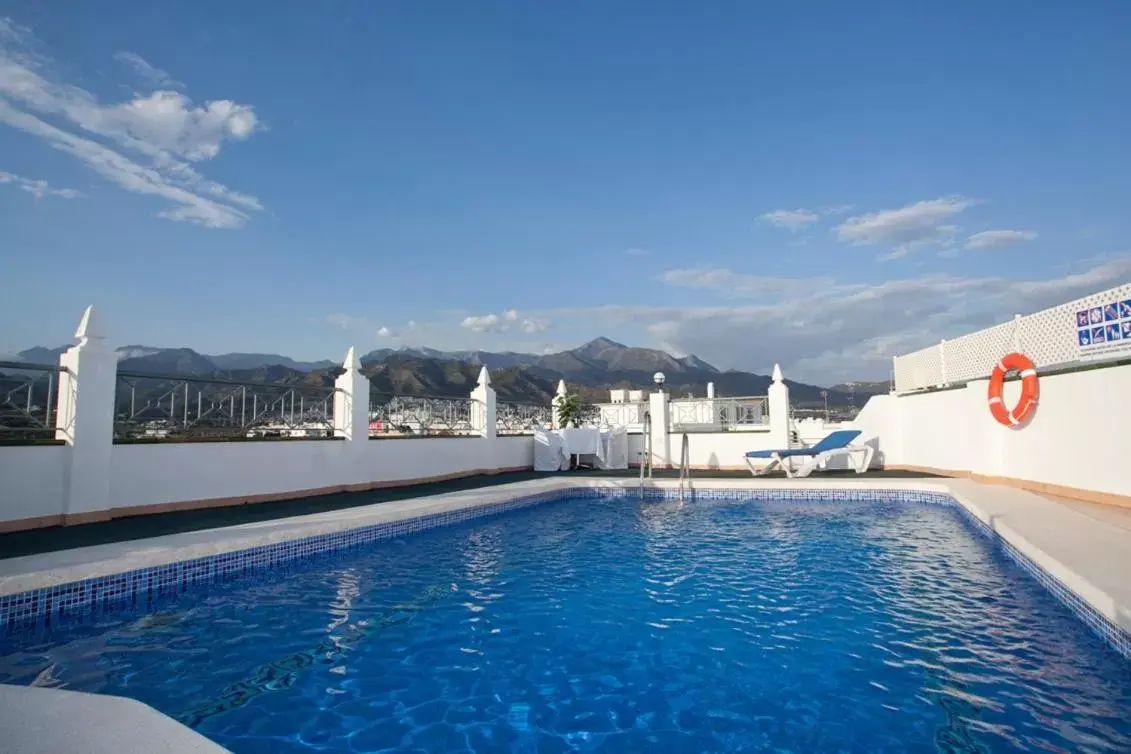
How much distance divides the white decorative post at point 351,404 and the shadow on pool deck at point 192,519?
3.25ft

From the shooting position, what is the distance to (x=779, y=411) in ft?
43.7

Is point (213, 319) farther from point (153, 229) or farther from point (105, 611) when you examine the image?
point (105, 611)

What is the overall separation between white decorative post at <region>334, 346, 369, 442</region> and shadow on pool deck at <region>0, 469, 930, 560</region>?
39.0 inches

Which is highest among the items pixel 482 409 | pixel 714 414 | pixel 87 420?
pixel 482 409

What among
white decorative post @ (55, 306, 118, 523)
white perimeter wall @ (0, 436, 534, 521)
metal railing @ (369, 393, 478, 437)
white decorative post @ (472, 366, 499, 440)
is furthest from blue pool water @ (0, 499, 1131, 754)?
white decorative post @ (472, 366, 499, 440)

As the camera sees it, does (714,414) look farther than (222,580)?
Yes

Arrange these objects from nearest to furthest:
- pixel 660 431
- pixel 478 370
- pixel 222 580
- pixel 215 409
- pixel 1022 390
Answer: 1. pixel 222 580
2. pixel 215 409
3. pixel 1022 390
4. pixel 660 431
5. pixel 478 370

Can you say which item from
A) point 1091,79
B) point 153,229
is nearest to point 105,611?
point 153,229

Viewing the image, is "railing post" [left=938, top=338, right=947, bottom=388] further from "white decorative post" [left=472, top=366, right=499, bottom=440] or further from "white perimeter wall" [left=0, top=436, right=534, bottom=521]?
"white perimeter wall" [left=0, top=436, right=534, bottom=521]

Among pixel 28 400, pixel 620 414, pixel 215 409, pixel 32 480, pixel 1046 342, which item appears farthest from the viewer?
pixel 620 414

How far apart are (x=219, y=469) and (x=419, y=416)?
404cm

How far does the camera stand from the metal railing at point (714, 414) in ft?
48.1

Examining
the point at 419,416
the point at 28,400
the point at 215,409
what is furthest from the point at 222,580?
the point at 419,416

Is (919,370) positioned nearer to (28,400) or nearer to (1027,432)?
(1027,432)
